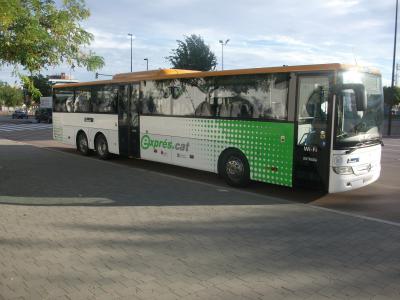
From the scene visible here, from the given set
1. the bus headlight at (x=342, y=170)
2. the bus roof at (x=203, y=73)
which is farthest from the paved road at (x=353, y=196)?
the bus roof at (x=203, y=73)

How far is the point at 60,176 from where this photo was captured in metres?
11.5

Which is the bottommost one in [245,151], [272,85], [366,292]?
[366,292]

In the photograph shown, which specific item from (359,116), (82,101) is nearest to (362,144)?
(359,116)

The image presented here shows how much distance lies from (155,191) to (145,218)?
2.31 meters

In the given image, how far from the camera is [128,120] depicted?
45.4ft

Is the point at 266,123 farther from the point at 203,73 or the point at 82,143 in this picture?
the point at 82,143

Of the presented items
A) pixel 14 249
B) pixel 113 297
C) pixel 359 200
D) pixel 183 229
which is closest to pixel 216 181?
pixel 359 200

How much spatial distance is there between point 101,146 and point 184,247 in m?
10.3

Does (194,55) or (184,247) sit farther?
(194,55)

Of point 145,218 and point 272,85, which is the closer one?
point 145,218

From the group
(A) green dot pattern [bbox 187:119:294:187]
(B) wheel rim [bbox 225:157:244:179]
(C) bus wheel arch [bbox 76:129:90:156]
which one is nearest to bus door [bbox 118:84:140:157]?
(C) bus wheel arch [bbox 76:129:90:156]

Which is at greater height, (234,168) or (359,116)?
(359,116)

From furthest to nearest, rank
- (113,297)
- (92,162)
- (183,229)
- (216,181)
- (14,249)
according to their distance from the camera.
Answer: (92,162), (216,181), (183,229), (14,249), (113,297)

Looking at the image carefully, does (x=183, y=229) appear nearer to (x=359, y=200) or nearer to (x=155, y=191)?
(x=155, y=191)
